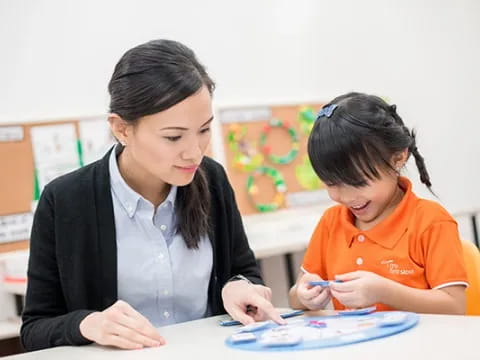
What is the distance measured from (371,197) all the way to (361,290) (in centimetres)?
25

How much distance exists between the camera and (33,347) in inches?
55.3

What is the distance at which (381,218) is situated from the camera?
1.52m

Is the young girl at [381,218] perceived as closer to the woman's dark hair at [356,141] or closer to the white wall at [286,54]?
the woman's dark hair at [356,141]

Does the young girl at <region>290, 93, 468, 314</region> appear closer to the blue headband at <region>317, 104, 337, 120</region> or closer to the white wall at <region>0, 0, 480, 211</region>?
the blue headband at <region>317, 104, 337, 120</region>

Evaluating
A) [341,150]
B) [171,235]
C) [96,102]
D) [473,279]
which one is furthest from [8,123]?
[473,279]

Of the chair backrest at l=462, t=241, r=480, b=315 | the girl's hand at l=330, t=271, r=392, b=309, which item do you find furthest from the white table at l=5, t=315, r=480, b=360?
the chair backrest at l=462, t=241, r=480, b=315

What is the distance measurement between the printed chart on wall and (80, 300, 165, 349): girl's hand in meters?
2.34

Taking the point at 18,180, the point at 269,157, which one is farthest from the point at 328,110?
the point at 269,157

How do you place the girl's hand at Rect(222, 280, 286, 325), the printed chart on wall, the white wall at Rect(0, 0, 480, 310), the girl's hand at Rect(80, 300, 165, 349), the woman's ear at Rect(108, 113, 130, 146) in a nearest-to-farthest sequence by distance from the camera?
1. the girl's hand at Rect(80, 300, 165, 349)
2. the girl's hand at Rect(222, 280, 286, 325)
3. the woman's ear at Rect(108, 113, 130, 146)
4. the white wall at Rect(0, 0, 480, 310)
5. the printed chart on wall

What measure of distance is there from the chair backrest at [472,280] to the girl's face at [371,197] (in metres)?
0.19

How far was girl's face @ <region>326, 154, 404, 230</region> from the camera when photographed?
Answer: 1.44 m

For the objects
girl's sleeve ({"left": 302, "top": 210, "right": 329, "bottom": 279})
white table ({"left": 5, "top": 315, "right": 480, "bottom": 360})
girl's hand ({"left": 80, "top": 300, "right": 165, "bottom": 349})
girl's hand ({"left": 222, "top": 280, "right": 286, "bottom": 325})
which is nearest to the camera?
white table ({"left": 5, "top": 315, "right": 480, "bottom": 360})

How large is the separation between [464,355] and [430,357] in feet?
0.14

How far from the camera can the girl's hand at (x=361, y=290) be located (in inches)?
50.1
